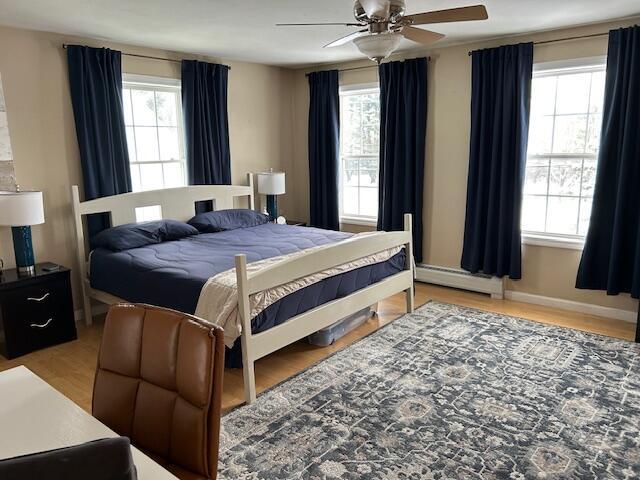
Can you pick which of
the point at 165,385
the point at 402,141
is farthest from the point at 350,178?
the point at 165,385

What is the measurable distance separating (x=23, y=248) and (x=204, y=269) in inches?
60.1

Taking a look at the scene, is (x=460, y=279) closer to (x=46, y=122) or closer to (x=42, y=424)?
(x=46, y=122)

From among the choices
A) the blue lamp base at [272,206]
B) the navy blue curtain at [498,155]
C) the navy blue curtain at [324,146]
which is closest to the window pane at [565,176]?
the navy blue curtain at [498,155]

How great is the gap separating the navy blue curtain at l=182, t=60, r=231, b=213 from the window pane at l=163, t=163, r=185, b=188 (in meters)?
0.13

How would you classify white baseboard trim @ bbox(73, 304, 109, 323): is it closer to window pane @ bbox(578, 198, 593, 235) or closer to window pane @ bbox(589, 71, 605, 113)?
window pane @ bbox(578, 198, 593, 235)

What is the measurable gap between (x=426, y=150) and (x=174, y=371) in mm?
4272

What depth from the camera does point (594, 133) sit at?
4.16 metres

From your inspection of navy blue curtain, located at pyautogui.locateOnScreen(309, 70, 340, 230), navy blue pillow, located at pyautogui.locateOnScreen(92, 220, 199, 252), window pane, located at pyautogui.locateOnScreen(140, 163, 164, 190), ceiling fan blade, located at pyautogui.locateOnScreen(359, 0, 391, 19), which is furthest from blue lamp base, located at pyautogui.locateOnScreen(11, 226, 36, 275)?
navy blue curtain, located at pyautogui.locateOnScreen(309, 70, 340, 230)

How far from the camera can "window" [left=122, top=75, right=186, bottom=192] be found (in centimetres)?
456

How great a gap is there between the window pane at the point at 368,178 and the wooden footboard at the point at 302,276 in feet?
5.74

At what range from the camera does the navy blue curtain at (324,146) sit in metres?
5.71

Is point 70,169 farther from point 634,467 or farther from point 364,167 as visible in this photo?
point 634,467

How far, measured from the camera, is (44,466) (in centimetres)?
79

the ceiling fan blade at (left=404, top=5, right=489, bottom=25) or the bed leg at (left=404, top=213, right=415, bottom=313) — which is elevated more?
the ceiling fan blade at (left=404, top=5, right=489, bottom=25)
